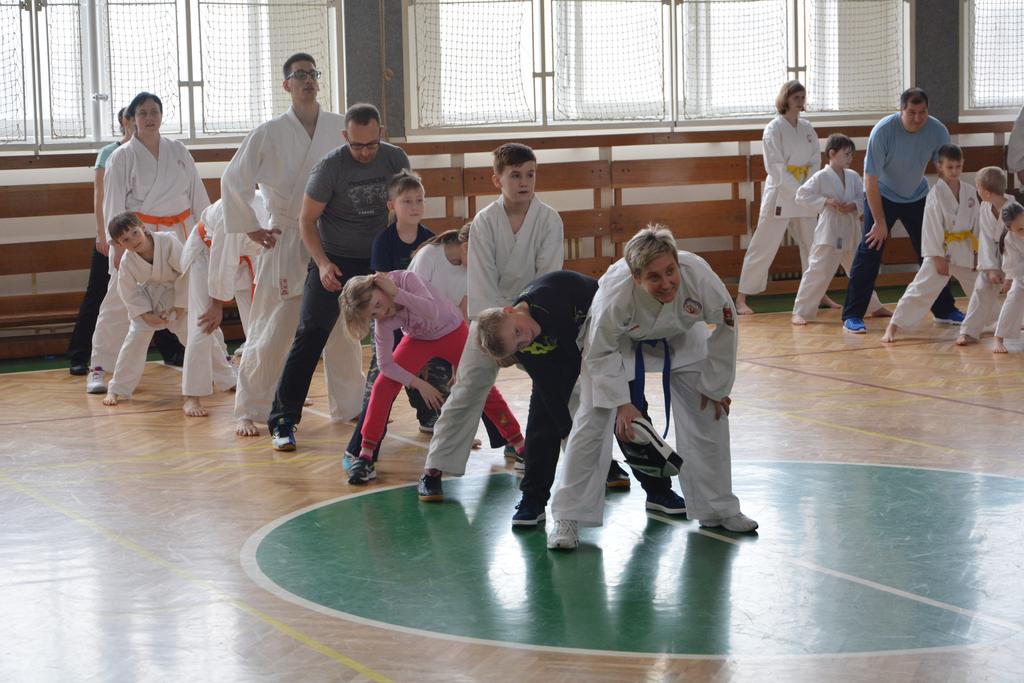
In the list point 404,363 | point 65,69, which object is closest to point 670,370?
point 404,363

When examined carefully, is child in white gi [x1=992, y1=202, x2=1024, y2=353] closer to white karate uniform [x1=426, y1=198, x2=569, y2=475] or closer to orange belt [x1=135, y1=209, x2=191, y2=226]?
white karate uniform [x1=426, y1=198, x2=569, y2=475]

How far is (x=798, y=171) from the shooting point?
10.4 meters

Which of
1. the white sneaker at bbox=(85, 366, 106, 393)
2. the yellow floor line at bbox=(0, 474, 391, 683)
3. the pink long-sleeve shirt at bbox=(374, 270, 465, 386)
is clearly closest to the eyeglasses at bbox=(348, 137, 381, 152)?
the pink long-sleeve shirt at bbox=(374, 270, 465, 386)

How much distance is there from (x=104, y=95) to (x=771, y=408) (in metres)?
6.03

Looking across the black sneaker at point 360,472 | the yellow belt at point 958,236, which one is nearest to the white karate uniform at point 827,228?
the yellow belt at point 958,236

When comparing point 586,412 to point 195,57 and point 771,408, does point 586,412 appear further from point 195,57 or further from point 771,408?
point 195,57

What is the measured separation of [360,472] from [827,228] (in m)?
5.48

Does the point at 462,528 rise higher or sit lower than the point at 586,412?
lower

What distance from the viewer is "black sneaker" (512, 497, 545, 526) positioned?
4.69 m

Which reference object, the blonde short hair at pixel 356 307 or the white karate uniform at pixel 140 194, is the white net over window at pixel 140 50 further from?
the blonde short hair at pixel 356 307

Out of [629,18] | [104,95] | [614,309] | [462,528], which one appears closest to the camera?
[614,309]

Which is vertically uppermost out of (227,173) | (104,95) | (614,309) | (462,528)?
(104,95)

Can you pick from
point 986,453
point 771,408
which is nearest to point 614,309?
point 986,453

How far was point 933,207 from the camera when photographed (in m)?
8.90
